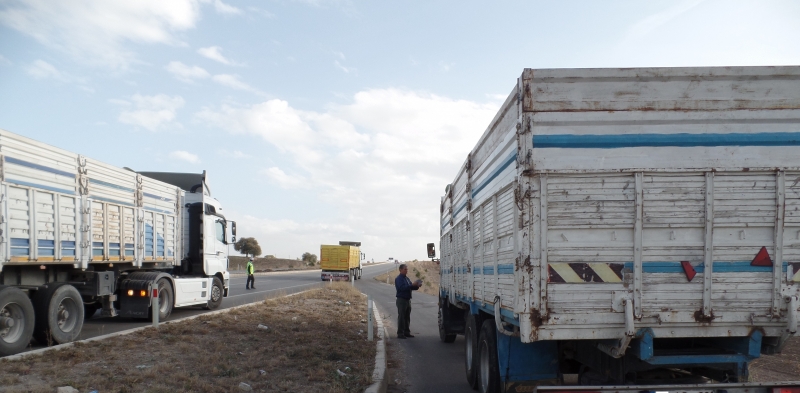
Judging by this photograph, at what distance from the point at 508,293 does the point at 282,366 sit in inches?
169

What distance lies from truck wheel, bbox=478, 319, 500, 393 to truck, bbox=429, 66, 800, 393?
1292 mm

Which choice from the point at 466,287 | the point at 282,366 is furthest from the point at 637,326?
the point at 282,366

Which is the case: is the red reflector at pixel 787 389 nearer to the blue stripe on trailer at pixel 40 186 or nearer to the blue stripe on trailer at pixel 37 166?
the blue stripe on trailer at pixel 40 186

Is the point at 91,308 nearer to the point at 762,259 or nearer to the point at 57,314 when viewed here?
the point at 57,314

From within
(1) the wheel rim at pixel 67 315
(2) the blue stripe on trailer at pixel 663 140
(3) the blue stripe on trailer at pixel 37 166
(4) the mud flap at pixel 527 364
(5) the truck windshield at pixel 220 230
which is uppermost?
(3) the blue stripe on trailer at pixel 37 166

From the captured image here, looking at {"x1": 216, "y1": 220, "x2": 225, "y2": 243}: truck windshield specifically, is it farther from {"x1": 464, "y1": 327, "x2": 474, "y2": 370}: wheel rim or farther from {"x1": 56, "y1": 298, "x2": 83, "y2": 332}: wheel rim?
{"x1": 464, "y1": 327, "x2": 474, "y2": 370}: wheel rim

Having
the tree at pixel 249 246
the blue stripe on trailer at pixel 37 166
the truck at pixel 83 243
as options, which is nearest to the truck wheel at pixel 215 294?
the truck at pixel 83 243

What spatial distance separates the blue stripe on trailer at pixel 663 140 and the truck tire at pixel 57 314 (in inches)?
362

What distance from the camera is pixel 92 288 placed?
12.4 meters

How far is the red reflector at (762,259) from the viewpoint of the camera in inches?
189

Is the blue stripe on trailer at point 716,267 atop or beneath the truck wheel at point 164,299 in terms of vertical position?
atop

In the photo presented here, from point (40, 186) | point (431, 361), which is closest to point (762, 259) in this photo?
point (431, 361)

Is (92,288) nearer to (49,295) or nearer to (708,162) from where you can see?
(49,295)

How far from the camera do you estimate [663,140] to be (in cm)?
492
